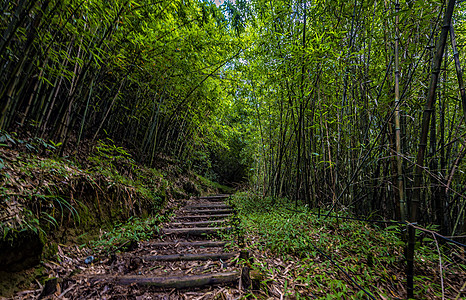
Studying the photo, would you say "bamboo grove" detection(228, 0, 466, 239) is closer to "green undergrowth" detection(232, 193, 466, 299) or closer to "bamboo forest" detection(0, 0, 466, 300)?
"bamboo forest" detection(0, 0, 466, 300)

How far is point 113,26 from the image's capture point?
237cm

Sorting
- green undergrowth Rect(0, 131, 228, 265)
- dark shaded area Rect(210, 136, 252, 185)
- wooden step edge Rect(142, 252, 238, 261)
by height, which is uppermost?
dark shaded area Rect(210, 136, 252, 185)

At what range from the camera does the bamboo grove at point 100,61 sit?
192 cm

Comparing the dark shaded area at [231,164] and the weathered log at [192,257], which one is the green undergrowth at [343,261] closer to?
the weathered log at [192,257]

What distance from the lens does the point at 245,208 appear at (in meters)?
4.07

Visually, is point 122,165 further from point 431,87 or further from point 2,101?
point 431,87

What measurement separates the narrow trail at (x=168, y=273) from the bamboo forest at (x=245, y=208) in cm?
1

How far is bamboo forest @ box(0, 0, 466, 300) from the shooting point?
4.84ft

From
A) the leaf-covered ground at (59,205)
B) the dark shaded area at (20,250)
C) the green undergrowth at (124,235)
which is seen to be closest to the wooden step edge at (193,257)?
the green undergrowth at (124,235)

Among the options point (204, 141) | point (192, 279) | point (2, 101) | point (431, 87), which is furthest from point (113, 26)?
point (204, 141)

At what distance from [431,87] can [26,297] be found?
317 centimetres

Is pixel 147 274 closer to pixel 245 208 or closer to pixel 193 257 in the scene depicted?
pixel 193 257

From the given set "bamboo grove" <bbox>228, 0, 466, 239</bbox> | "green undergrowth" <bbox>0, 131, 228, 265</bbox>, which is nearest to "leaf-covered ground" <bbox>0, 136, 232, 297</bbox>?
"green undergrowth" <bbox>0, 131, 228, 265</bbox>

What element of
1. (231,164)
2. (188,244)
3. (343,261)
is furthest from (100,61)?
(231,164)
